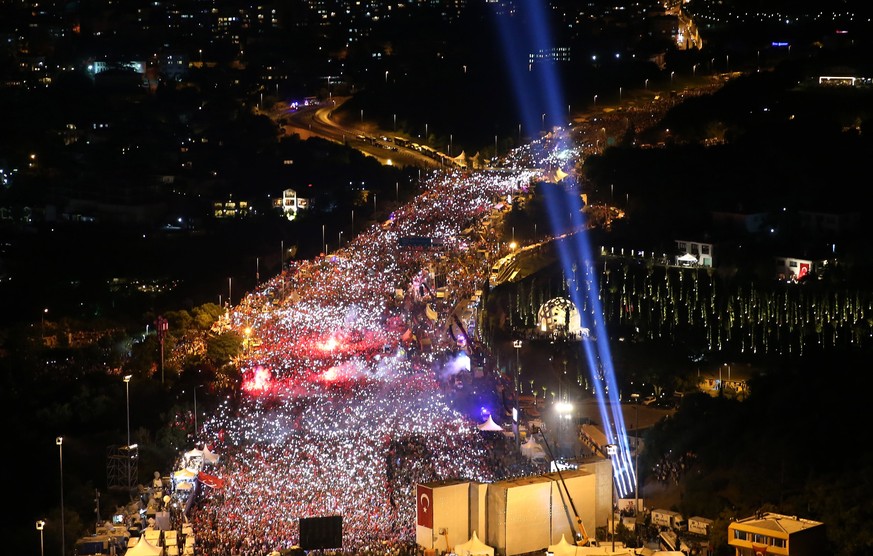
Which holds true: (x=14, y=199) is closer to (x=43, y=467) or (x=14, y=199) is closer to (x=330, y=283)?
(x=330, y=283)

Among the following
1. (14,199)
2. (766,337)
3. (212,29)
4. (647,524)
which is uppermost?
(212,29)

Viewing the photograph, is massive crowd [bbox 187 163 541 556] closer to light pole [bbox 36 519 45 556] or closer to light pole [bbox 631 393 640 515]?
light pole [bbox 631 393 640 515]

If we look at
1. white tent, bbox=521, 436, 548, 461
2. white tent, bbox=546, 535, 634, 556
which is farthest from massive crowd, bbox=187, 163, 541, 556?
white tent, bbox=546, 535, 634, 556

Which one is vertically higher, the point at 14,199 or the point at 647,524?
the point at 14,199

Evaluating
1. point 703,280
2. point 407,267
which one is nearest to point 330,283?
point 407,267

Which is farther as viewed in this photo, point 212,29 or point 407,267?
point 212,29

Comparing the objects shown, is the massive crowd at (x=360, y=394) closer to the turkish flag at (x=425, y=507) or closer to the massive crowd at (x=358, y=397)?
the massive crowd at (x=358, y=397)

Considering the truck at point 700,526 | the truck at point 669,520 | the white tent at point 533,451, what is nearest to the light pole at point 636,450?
the truck at point 669,520
